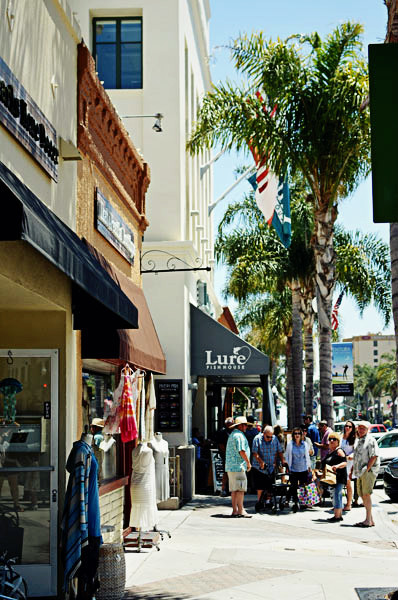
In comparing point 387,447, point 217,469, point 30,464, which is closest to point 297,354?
point 387,447

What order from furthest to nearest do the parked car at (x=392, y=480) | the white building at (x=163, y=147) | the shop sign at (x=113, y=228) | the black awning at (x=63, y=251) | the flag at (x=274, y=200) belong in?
the flag at (x=274, y=200) → the white building at (x=163, y=147) → the parked car at (x=392, y=480) → the shop sign at (x=113, y=228) → the black awning at (x=63, y=251)

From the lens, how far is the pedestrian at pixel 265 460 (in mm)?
17578

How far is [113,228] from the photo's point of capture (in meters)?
12.5

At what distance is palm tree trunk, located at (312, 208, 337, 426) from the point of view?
71.4ft

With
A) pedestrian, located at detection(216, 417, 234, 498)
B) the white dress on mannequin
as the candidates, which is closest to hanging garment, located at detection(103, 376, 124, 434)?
the white dress on mannequin

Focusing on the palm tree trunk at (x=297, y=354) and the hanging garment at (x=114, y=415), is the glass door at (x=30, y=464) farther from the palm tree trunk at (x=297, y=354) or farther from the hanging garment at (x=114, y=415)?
the palm tree trunk at (x=297, y=354)

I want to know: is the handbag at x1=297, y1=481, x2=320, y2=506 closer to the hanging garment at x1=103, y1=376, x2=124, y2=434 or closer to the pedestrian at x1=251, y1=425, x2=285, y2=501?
the pedestrian at x1=251, y1=425, x2=285, y2=501

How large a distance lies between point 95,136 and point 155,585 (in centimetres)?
590

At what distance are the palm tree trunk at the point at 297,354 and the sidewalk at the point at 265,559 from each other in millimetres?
19322

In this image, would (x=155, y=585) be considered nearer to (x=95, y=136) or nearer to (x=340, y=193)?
(x=95, y=136)

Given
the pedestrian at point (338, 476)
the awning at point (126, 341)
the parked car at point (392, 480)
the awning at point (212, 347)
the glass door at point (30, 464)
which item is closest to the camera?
the glass door at point (30, 464)

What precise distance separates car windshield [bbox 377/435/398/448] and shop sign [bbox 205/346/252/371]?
7.55 metres

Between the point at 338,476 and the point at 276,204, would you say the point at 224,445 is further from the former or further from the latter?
the point at 338,476

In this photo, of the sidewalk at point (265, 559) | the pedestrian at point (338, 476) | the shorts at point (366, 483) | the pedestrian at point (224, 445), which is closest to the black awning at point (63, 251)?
the sidewalk at point (265, 559)
